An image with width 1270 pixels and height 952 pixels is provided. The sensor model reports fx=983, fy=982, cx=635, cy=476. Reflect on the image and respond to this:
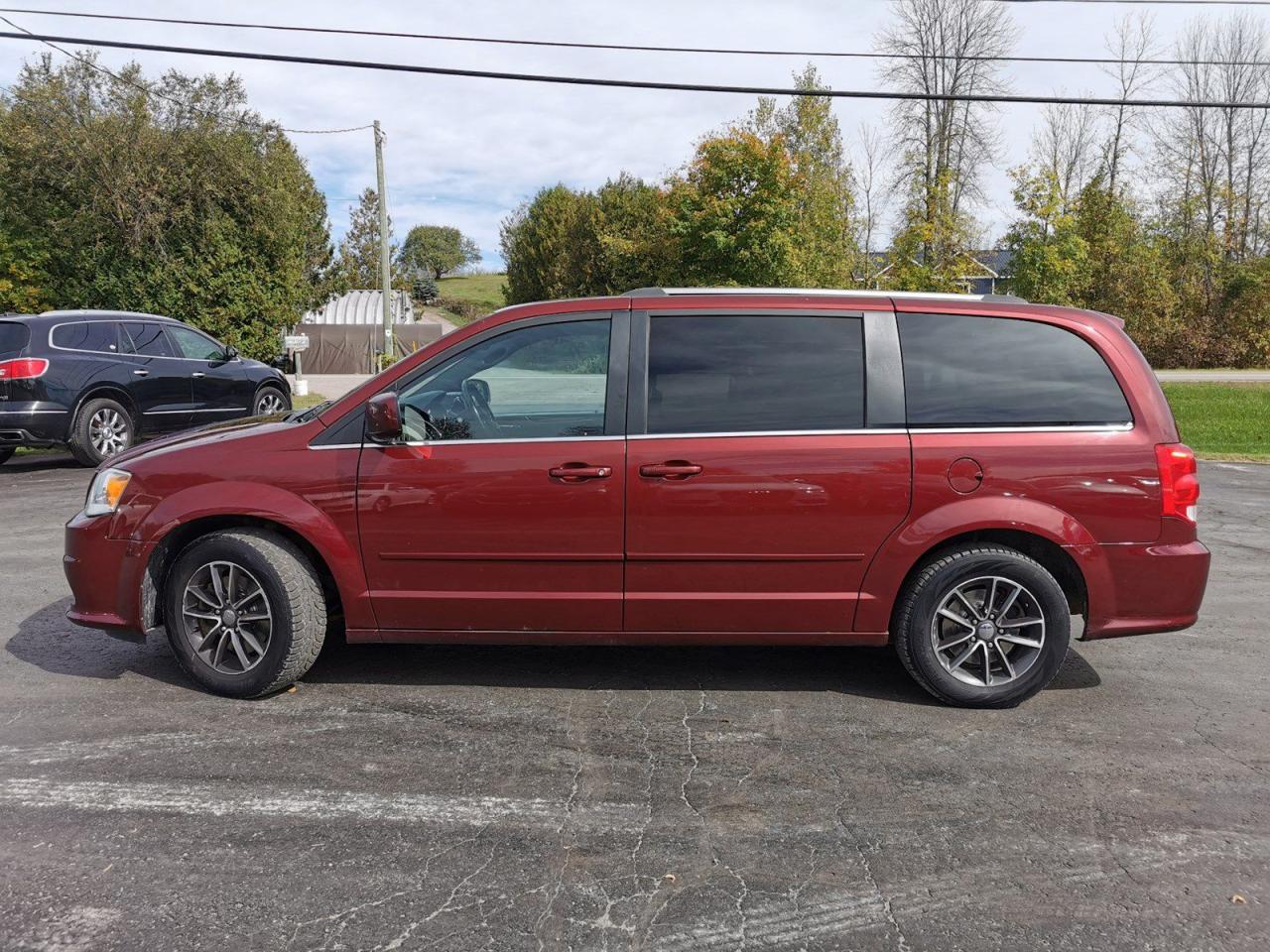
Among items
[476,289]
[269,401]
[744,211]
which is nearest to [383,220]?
[744,211]

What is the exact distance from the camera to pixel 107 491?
14.6ft

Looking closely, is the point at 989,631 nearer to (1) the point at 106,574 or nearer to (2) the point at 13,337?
(1) the point at 106,574

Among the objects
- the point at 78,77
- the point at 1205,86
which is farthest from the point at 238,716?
the point at 1205,86

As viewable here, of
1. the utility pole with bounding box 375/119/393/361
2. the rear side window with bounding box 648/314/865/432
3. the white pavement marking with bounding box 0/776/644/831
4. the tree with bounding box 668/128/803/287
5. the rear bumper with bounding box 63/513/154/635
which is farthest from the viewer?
the tree with bounding box 668/128/803/287

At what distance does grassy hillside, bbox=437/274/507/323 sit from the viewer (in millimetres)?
78000

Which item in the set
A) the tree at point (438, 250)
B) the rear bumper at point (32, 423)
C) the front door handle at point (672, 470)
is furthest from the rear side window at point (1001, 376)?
the tree at point (438, 250)

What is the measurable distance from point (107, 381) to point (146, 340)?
2.81ft

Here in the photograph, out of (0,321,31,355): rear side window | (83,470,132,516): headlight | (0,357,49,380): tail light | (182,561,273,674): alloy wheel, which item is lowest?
(182,561,273,674): alloy wheel

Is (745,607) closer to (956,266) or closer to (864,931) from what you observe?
(864,931)

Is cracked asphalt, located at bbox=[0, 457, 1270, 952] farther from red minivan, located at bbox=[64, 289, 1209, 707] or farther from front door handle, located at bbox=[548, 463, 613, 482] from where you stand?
front door handle, located at bbox=[548, 463, 613, 482]

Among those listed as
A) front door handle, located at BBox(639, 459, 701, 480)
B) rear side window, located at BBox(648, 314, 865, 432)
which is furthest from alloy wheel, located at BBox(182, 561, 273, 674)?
rear side window, located at BBox(648, 314, 865, 432)

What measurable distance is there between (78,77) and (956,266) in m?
23.8

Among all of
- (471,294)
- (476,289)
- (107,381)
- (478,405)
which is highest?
(476,289)

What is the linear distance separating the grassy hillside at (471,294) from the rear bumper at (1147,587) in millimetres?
64330
